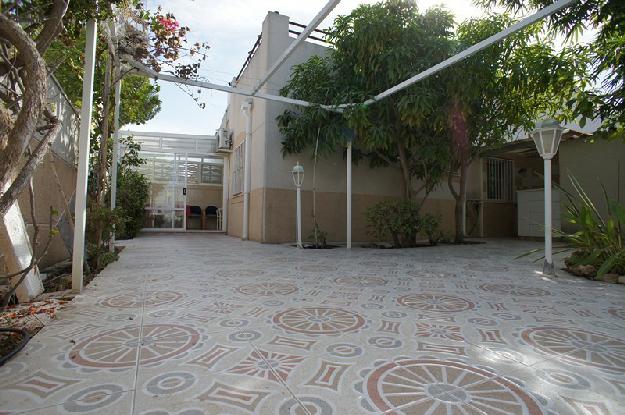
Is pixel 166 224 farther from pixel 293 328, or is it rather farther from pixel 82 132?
pixel 293 328

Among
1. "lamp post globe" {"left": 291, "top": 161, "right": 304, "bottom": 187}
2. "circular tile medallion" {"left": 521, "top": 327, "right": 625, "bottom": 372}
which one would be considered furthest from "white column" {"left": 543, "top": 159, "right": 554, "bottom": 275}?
"lamp post globe" {"left": 291, "top": 161, "right": 304, "bottom": 187}

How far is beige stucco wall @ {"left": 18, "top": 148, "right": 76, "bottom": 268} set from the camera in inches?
115

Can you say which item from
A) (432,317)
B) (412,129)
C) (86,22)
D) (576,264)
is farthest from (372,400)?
(412,129)

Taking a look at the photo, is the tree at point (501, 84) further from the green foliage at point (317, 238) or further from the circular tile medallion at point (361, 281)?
the circular tile medallion at point (361, 281)

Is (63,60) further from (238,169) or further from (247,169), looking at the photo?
(238,169)

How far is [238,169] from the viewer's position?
388 inches

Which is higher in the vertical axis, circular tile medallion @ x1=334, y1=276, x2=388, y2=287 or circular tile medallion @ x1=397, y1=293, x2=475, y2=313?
circular tile medallion @ x1=397, y1=293, x2=475, y2=313

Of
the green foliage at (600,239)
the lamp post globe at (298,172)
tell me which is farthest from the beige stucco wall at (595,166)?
the lamp post globe at (298,172)

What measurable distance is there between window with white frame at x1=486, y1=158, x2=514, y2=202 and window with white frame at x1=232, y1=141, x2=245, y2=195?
7.51 meters

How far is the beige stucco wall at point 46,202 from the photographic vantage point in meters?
2.91

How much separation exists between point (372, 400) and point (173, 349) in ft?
2.90

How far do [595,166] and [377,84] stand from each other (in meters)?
5.80

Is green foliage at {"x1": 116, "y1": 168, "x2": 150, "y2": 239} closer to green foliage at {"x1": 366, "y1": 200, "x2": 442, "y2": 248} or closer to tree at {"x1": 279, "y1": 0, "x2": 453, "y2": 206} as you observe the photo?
tree at {"x1": 279, "y1": 0, "x2": 453, "y2": 206}

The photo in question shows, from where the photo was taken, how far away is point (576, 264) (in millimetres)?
3824
